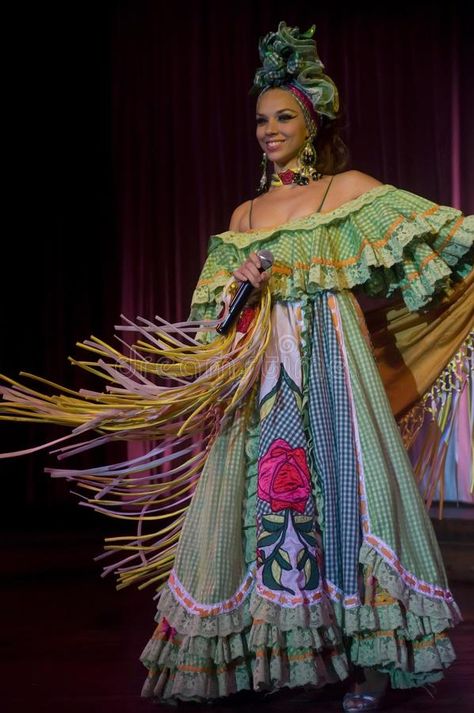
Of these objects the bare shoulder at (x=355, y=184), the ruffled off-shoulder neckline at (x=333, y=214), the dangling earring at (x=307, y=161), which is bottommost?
the ruffled off-shoulder neckline at (x=333, y=214)

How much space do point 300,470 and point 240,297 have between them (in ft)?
1.34

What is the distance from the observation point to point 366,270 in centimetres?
200

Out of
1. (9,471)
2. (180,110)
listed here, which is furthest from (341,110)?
(9,471)

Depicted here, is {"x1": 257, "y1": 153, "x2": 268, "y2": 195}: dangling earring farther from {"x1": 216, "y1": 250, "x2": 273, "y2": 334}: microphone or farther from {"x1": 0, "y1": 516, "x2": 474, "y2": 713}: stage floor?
{"x1": 0, "y1": 516, "x2": 474, "y2": 713}: stage floor

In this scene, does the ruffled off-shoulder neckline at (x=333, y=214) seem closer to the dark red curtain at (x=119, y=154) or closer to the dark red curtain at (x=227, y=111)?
the dark red curtain at (x=227, y=111)

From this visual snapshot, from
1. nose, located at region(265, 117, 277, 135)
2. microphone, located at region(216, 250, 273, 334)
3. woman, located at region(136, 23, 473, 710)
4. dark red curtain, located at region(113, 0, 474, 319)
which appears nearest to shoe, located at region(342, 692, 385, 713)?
woman, located at region(136, 23, 473, 710)

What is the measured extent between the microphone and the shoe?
85 centimetres

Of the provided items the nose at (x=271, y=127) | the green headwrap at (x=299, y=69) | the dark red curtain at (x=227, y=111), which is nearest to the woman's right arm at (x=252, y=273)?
the nose at (x=271, y=127)

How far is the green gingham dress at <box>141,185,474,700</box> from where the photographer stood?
6.00ft

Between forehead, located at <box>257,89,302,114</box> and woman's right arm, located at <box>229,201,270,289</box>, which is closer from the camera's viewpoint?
woman's right arm, located at <box>229,201,270,289</box>

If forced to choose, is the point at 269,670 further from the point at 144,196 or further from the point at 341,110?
the point at 144,196

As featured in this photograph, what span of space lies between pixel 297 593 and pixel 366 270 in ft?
2.37

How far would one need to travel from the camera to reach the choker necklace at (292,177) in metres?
2.21

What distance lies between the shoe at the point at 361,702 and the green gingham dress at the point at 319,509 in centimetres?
6
